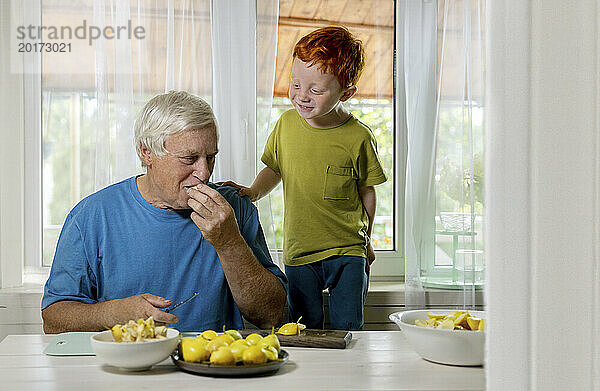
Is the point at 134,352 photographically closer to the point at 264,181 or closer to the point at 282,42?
the point at 264,181

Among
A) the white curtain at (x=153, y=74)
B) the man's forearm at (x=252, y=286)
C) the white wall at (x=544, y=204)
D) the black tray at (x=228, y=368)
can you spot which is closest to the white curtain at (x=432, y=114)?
the white curtain at (x=153, y=74)

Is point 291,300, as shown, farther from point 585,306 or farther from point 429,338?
point 585,306

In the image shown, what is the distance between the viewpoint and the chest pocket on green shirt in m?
1.92

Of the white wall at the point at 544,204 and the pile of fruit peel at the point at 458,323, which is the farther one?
the pile of fruit peel at the point at 458,323

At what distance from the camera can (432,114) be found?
2.20 metres

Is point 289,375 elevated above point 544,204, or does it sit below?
below

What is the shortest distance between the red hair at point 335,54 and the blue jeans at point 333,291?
0.51m

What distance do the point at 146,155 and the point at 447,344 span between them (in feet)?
2.89

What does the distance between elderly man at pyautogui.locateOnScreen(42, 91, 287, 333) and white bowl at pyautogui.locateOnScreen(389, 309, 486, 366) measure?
1.72ft

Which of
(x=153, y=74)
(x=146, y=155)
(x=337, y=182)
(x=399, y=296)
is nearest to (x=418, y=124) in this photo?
(x=337, y=182)

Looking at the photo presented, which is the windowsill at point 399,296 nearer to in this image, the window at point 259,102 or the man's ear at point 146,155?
the window at point 259,102

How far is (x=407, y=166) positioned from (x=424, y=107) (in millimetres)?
198

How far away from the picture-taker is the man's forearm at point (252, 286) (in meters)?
1.50

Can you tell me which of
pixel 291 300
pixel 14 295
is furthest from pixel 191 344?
pixel 14 295
